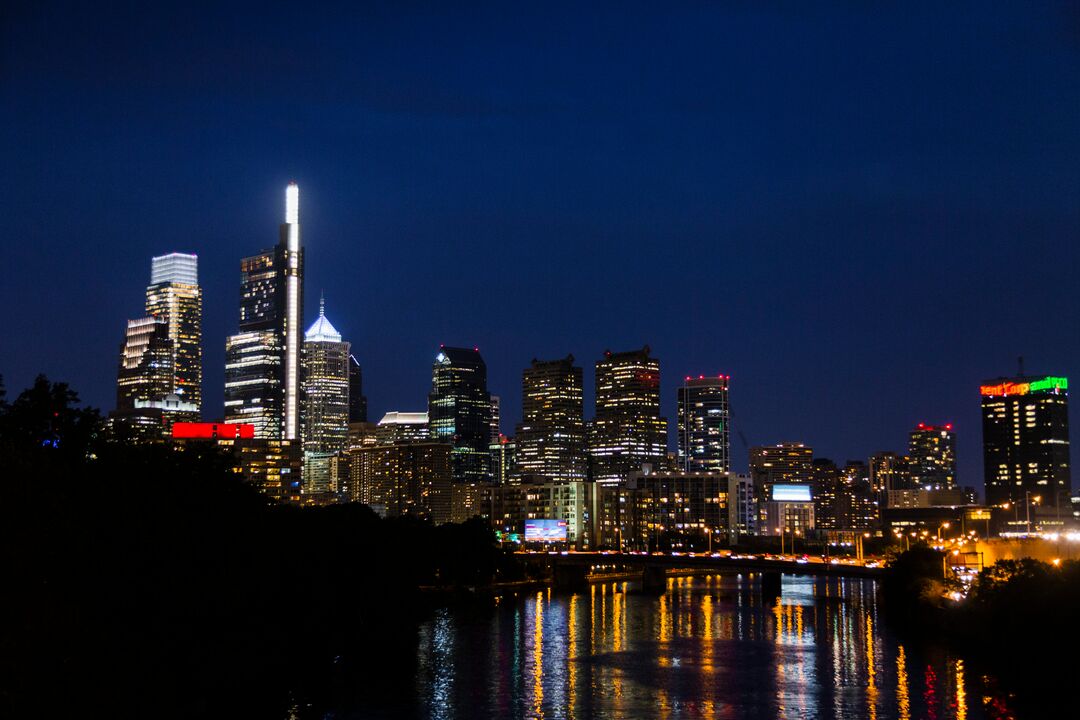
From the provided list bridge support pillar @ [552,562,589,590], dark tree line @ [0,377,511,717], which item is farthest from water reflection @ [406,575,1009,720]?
bridge support pillar @ [552,562,589,590]

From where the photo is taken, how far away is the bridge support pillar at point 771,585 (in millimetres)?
148000

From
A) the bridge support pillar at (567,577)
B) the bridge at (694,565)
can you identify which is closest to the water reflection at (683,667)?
the bridge at (694,565)

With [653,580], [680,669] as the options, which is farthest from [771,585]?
[680,669]

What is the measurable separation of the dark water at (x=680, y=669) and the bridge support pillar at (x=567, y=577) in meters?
47.0

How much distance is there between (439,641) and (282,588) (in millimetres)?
15913

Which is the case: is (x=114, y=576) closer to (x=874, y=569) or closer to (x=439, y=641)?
(x=439, y=641)

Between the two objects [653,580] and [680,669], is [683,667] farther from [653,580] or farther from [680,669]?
[653,580]

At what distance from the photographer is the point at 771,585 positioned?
150m

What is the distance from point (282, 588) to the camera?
83562 mm

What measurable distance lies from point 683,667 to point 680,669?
989 millimetres

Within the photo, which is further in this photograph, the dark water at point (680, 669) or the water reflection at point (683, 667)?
the water reflection at point (683, 667)

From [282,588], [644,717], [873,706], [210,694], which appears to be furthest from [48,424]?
[873,706]

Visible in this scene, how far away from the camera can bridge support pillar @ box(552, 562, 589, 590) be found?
570 ft

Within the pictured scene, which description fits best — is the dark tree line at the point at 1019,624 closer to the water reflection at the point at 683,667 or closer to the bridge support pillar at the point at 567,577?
the water reflection at the point at 683,667
